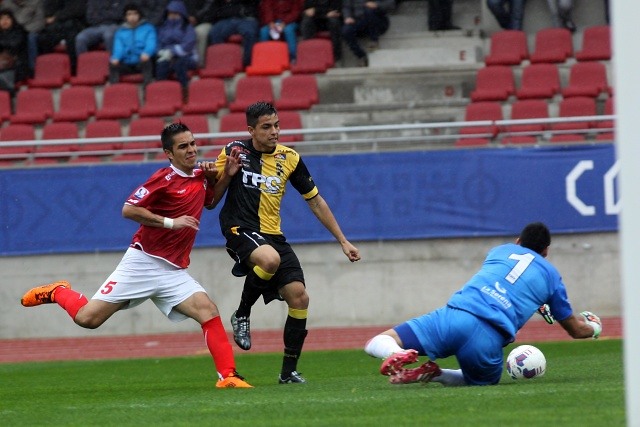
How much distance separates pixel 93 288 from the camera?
18984 millimetres

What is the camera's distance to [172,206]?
401 inches

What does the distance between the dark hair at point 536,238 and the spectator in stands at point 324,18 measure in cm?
1428

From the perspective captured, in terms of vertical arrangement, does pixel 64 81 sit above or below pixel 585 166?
above

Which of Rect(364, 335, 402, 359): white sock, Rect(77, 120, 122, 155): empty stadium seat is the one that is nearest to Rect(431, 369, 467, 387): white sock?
Rect(364, 335, 402, 359): white sock

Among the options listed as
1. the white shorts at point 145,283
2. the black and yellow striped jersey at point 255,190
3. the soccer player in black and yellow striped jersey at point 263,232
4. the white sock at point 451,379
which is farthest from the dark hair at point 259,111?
the white sock at point 451,379

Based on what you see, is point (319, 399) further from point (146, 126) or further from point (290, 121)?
point (146, 126)

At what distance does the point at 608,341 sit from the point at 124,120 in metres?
10.7

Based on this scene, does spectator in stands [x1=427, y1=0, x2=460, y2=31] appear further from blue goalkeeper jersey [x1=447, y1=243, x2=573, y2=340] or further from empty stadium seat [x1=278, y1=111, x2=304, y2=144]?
blue goalkeeper jersey [x1=447, y1=243, x2=573, y2=340]

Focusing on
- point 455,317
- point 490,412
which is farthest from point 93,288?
point 490,412

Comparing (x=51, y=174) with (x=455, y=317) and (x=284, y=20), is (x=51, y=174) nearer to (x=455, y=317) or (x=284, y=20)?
(x=284, y=20)

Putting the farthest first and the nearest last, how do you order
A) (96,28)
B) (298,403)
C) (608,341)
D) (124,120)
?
1. (96,28)
2. (124,120)
3. (608,341)
4. (298,403)

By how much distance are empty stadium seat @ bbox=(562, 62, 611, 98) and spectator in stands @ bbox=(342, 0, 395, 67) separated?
3.91m

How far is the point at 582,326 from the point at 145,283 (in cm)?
359

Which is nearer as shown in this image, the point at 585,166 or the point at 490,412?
the point at 490,412
